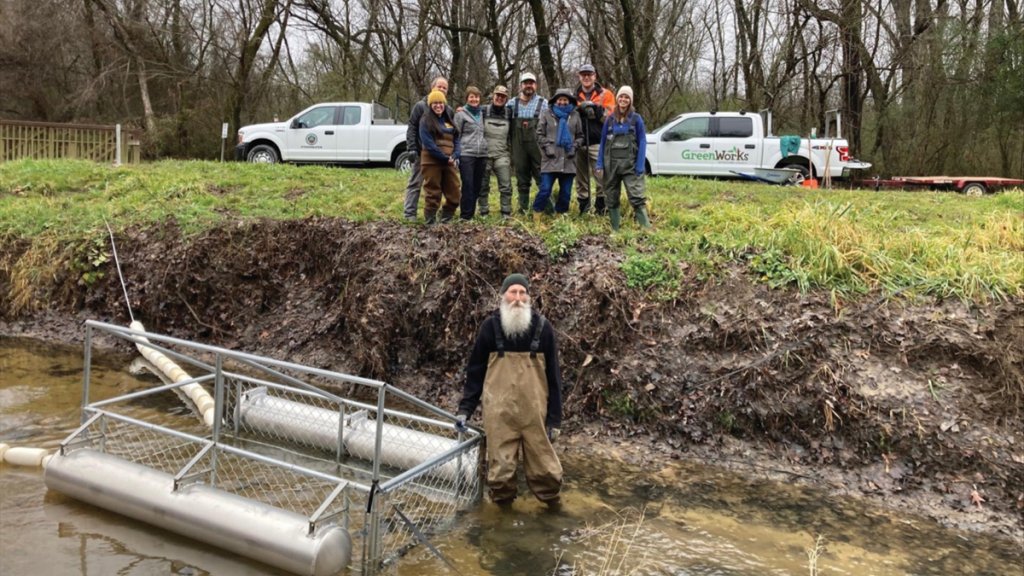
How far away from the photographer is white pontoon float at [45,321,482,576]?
4418 mm

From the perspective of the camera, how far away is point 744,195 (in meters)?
10.5

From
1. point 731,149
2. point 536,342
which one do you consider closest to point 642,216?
point 536,342

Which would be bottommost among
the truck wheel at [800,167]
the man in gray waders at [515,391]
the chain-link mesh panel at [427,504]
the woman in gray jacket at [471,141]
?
the chain-link mesh panel at [427,504]

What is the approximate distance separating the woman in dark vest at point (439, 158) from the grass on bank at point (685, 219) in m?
0.57

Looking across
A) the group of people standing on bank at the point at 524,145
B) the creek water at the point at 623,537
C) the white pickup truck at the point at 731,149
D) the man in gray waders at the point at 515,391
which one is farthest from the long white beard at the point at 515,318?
the white pickup truck at the point at 731,149

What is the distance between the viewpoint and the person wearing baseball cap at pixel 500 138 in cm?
863

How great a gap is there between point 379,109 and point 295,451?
11292mm

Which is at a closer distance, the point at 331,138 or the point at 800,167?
the point at 800,167

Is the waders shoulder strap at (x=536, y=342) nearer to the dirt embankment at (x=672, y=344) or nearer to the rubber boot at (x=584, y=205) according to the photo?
the dirt embankment at (x=672, y=344)

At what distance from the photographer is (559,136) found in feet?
28.2

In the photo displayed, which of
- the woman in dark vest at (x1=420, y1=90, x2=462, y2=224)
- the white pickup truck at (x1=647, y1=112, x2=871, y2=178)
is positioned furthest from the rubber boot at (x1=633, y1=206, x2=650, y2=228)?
the white pickup truck at (x1=647, y1=112, x2=871, y2=178)

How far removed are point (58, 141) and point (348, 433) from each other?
13.9 metres

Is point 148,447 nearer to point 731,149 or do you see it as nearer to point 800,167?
point 731,149

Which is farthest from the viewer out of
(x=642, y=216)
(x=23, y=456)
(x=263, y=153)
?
(x=263, y=153)
